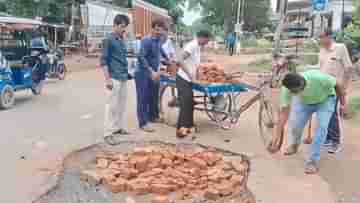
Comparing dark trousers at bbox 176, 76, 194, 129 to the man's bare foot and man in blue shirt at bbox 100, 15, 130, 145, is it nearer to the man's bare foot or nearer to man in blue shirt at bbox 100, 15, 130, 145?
man in blue shirt at bbox 100, 15, 130, 145

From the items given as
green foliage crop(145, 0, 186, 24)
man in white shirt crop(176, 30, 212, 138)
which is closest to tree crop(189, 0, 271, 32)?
green foliage crop(145, 0, 186, 24)

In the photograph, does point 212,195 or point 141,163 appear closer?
point 212,195

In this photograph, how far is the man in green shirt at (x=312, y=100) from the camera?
503 cm

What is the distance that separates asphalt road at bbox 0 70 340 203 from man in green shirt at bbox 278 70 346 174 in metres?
0.44

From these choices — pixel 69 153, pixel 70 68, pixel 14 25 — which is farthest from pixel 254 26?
pixel 69 153

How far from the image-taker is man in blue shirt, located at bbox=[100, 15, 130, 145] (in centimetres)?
675

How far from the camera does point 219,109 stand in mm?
7672

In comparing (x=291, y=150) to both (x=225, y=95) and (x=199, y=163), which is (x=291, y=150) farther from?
(x=225, y=95)

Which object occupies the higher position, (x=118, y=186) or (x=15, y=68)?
(x=15, y=68)

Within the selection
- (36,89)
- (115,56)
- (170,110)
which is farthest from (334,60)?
(36,89)

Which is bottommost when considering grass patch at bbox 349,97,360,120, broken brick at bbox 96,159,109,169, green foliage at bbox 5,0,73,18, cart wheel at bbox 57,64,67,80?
broken brick at bbox 96,159,109,169

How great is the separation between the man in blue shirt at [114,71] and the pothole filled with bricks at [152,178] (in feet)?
2.98

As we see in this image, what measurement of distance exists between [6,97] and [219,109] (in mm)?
4590

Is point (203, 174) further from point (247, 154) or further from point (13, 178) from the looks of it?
point (13, 178)
